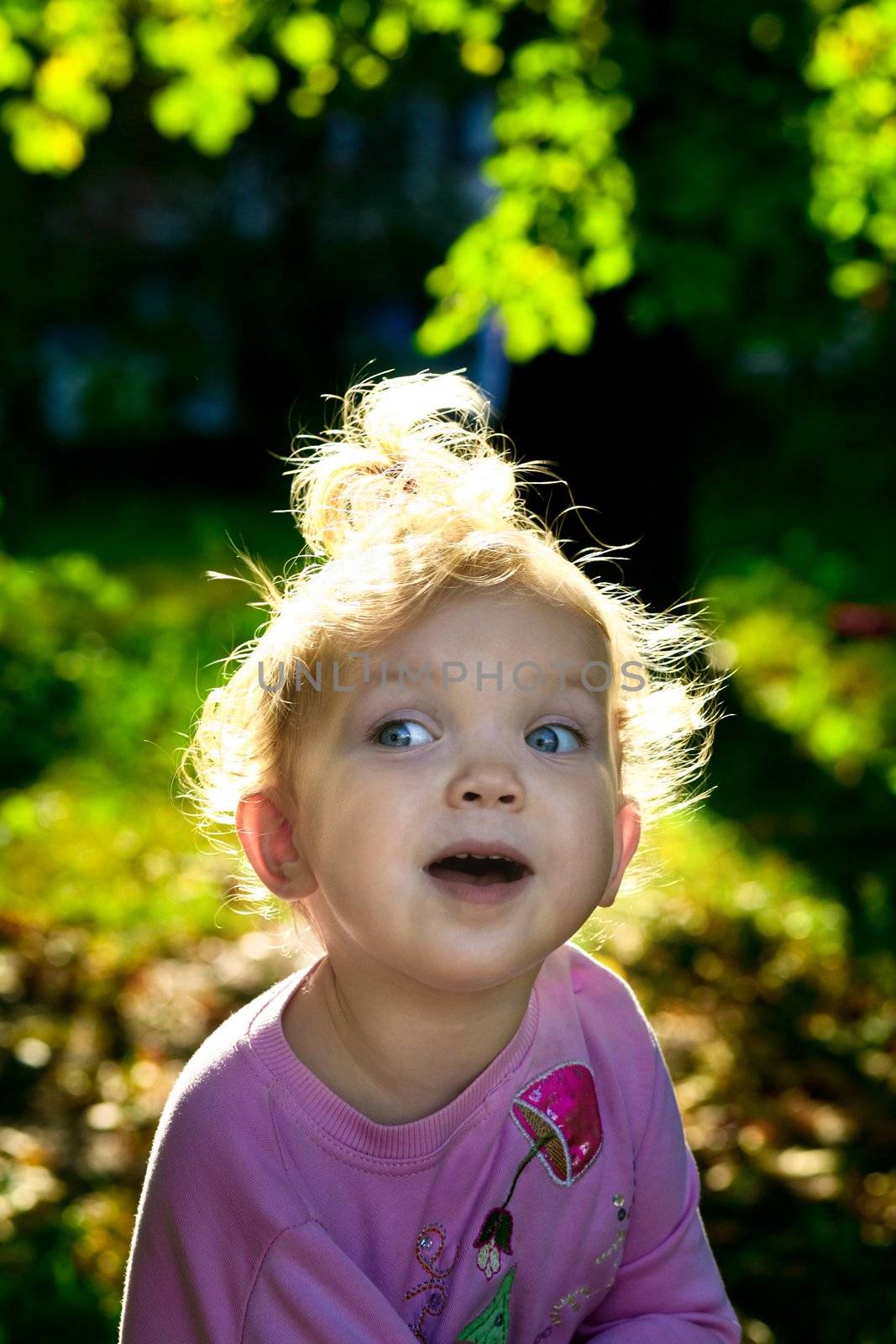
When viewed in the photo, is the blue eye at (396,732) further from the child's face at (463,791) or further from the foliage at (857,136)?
the foliage at (857,136)

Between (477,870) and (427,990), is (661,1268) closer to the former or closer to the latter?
(427,990)

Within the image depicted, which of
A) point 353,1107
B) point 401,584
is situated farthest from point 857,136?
point 353,1107

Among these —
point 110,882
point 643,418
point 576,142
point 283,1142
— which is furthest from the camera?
point 643,418

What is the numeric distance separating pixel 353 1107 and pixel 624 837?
0.50 meters

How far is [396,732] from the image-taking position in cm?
163

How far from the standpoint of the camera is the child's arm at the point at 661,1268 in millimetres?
1820

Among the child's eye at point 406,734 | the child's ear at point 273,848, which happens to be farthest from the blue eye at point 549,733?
the child's ear at point 273,848

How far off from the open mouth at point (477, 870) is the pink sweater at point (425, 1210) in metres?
0.29

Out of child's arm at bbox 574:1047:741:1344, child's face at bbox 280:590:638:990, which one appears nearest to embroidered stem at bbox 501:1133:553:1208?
child's arm at bbox 574:1047:741:1344

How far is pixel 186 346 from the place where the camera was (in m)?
15.5

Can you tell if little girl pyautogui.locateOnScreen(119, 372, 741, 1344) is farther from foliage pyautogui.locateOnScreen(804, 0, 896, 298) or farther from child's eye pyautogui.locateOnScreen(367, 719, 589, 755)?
foliage pyautogui.locateOnScreen(804, 0, 896, 298)

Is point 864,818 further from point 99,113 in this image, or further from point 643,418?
point 99,113

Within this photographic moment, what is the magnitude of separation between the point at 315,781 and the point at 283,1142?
41 centimetres

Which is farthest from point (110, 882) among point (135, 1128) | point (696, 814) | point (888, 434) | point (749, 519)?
point (888, 434)
